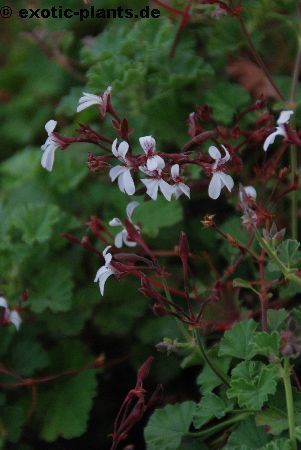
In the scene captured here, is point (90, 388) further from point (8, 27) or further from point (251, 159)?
point (8, 27)

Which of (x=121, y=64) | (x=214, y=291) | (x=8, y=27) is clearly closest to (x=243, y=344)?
(x=214, y=291)

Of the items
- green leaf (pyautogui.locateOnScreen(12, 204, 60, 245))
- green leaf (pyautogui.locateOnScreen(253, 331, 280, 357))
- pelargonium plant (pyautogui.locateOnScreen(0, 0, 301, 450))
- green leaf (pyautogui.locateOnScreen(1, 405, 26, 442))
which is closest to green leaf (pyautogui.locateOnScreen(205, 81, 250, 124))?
pelargonium plant (pyautogui.locateOnScreen(0, 0, 301, 450))

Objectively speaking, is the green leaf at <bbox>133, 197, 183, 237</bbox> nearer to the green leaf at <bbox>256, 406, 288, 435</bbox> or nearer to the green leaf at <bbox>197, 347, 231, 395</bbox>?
the green leaf at <bbox>197, 347, 231, 395</bbox>

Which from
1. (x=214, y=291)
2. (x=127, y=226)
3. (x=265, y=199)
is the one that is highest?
(x=127, y=226)

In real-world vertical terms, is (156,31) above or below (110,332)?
above

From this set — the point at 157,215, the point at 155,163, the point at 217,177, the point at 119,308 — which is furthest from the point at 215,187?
the point at 119,308

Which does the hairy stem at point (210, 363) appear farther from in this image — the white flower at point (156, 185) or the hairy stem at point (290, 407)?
the white flower at point (156, 185)
